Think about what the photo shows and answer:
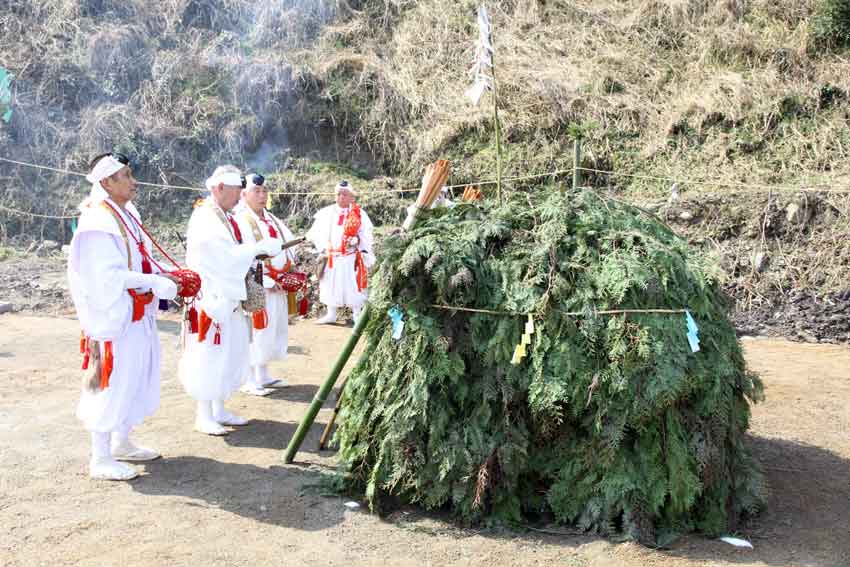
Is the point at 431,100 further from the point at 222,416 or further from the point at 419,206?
the point at 419,206

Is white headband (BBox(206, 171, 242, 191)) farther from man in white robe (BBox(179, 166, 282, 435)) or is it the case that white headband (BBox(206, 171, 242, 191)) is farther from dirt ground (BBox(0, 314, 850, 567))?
dirt ground (BBox(0, 314, 850, 567))

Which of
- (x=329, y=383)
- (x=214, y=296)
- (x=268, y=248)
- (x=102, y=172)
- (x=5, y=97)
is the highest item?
(x=5, y=97)

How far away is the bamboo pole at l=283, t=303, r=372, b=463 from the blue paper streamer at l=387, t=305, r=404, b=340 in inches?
9.6

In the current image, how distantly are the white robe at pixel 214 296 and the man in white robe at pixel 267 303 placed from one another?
3.55 feet

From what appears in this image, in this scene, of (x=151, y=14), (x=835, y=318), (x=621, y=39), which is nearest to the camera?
(x=835, y=318)

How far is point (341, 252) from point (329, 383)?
18.3 ft

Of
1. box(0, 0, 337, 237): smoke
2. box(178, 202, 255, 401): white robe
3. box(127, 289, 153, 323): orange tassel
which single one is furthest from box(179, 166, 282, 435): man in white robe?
box(0, 0, 337, 237): smoke

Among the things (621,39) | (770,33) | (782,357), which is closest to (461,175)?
(621,39)

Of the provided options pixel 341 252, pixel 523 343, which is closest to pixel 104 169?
pixel 523 343

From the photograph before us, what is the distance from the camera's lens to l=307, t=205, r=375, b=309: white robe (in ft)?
34.5

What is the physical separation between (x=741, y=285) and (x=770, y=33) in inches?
256

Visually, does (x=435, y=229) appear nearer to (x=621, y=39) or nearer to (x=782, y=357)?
(x=782, y=357)

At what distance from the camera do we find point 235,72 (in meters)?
17.1

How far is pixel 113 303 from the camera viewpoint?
5172mm
